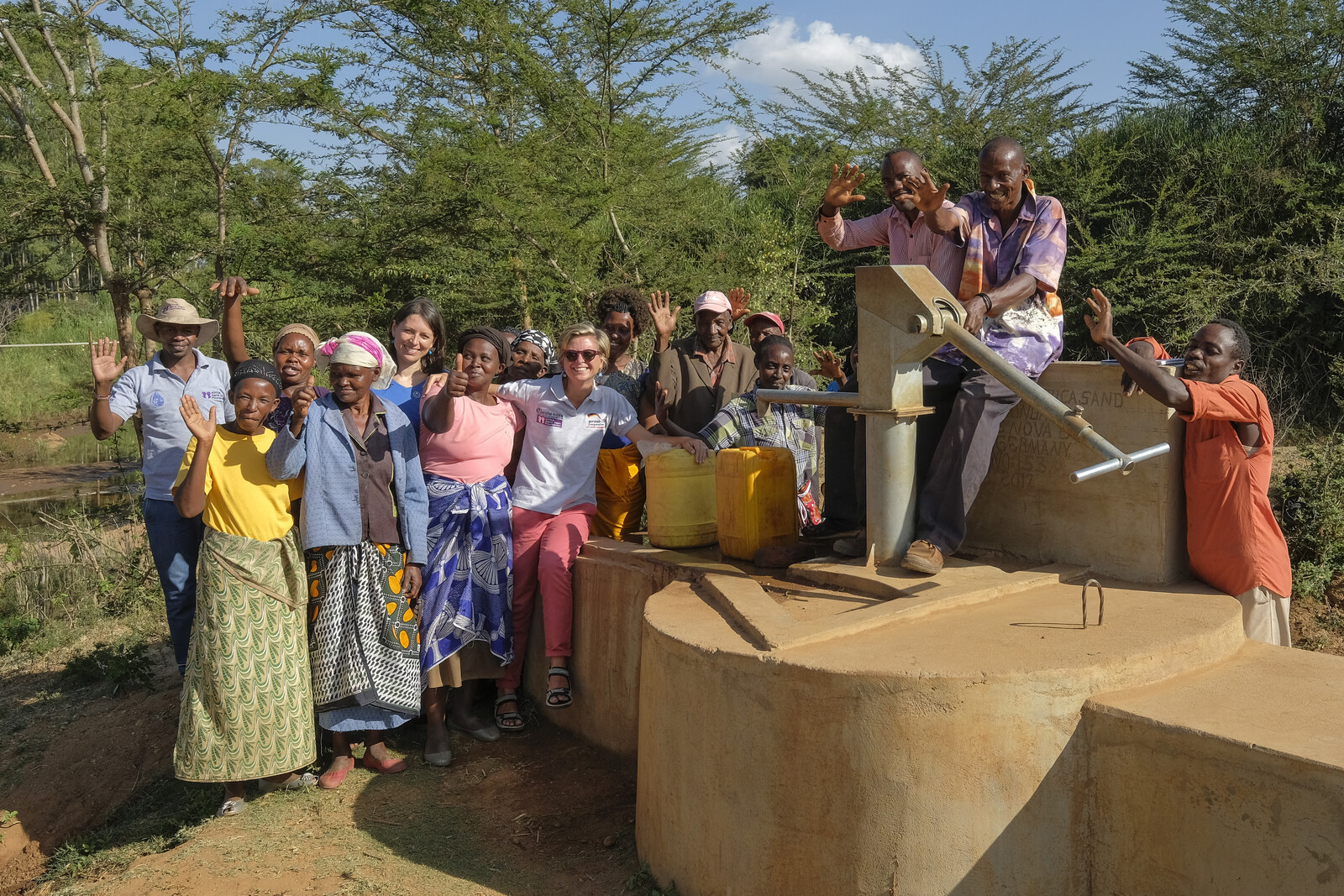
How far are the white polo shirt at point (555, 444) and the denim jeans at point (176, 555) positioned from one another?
1427 mm

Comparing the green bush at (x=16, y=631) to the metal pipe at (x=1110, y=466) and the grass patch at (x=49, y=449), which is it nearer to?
the metal pipe at (x=1110, y=466)

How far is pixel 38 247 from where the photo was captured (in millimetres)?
16641

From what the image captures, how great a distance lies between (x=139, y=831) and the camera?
4293mm

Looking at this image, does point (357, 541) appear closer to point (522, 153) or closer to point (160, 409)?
point (160, 409)

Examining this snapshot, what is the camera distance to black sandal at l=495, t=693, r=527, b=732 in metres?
4.61

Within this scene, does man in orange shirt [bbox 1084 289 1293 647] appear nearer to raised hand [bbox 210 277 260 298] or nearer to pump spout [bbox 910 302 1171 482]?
pump spout [bbox 910 302 1171 482]

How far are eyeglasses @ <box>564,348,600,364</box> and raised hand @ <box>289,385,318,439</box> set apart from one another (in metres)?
1.03

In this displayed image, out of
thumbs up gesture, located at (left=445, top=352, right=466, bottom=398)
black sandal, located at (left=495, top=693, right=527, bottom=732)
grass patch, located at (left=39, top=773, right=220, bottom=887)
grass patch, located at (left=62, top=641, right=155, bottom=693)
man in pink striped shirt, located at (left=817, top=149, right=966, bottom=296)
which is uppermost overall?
man in pink striped shirt, located at (left=817, top=149, right=966, bottom=296)

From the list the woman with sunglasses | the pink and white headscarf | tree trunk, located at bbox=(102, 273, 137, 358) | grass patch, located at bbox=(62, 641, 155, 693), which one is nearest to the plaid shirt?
the woman with sunglasses

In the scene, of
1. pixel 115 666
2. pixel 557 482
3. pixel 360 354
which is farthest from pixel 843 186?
pixel 115 666

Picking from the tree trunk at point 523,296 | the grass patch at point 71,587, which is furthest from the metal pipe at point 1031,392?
the tree trunk at point 523,296

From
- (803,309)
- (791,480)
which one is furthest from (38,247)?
(791,480)

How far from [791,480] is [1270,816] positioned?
203 cm

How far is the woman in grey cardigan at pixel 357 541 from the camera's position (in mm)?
4059
